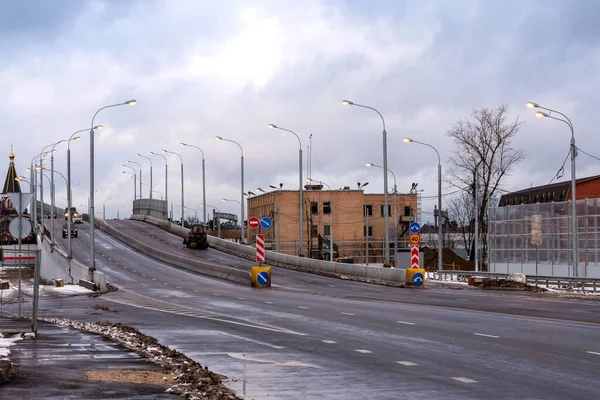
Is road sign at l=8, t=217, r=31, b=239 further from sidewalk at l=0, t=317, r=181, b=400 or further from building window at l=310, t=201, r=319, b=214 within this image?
building window at l=310, t=201, r=319, b=214

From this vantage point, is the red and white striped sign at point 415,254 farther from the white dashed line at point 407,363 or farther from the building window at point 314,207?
the building window at point 314,207

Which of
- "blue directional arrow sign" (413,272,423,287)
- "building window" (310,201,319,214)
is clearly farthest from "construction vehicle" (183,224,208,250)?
"blue directional arrow sign" (413,272,423,287)

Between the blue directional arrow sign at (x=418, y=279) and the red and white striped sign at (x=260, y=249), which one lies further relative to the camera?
the red and white striped sign at (x=260, y=249)

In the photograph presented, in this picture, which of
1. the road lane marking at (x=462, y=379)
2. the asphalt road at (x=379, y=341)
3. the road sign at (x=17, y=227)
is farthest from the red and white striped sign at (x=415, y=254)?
the road lane marking at (x=462, y=379)

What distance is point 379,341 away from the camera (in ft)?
56.9

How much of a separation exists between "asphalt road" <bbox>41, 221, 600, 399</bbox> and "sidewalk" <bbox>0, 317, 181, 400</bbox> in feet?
3.95

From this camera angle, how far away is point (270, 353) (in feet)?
50.9

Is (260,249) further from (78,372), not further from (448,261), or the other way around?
(448,261)

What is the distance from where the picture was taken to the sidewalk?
393 inches

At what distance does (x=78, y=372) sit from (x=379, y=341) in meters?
7.13

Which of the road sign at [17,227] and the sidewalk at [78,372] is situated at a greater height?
the road sign at [17,227]

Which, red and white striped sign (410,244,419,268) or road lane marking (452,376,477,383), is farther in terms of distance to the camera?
red and white striped sign (410,244,419,268)

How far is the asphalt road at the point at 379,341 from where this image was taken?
448 inches

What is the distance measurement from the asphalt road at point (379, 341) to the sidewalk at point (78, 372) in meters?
1.20
